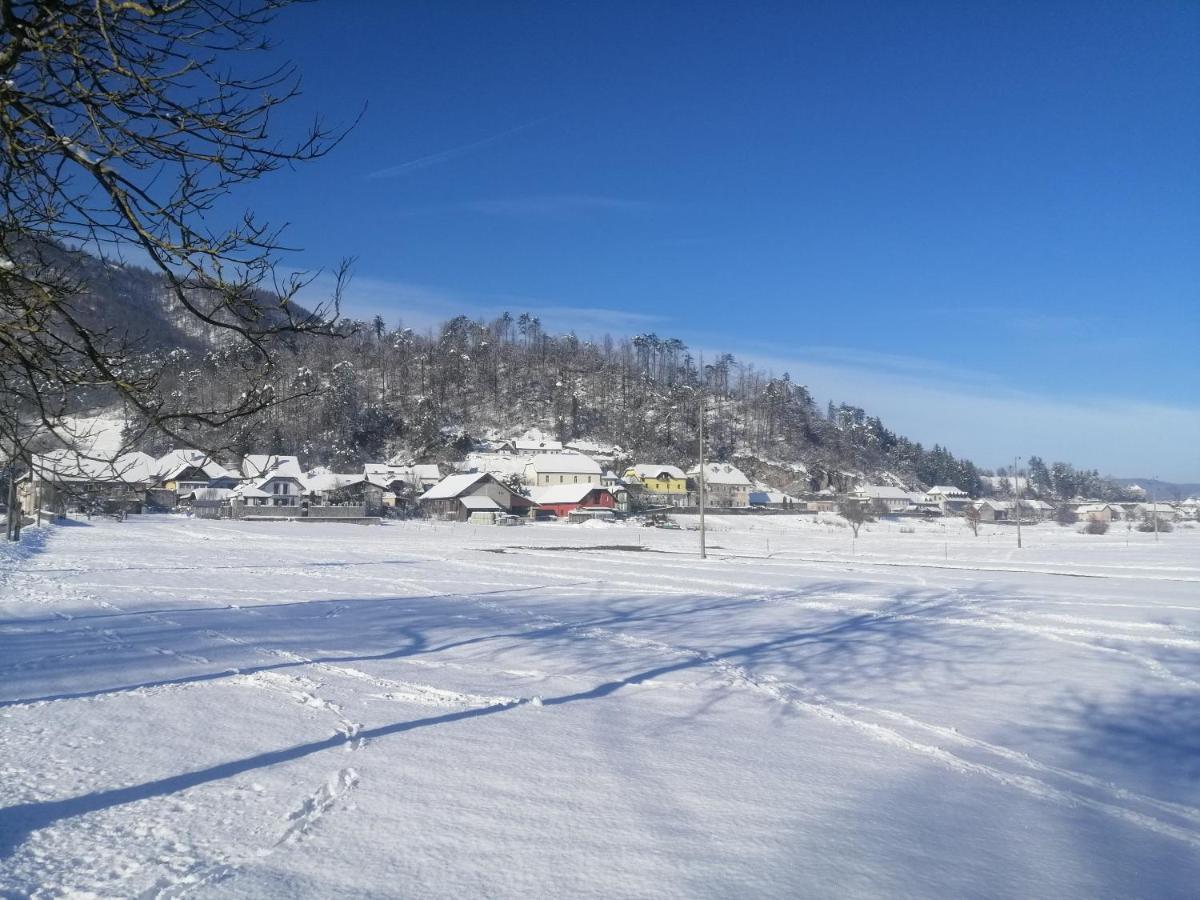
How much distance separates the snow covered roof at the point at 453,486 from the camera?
8012 cm

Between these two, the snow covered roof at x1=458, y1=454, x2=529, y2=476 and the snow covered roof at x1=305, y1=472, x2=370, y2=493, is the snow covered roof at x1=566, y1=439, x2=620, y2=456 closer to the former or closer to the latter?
the snow covered roof at x1=458, y1=454, x2=529, y2=476

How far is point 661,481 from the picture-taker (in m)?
107

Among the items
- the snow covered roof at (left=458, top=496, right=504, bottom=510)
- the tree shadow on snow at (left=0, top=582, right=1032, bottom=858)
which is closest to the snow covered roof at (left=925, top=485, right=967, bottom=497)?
the snow covered roof at (left=458, top=496, right=504, bottom=510)

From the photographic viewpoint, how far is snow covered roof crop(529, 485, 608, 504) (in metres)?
84.2

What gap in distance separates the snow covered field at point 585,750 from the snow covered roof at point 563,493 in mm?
66706

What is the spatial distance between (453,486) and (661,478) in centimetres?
3429

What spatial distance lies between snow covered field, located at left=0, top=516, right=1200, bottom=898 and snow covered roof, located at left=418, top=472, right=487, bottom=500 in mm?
62842

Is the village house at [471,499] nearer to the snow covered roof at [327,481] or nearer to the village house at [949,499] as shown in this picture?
the snow covered roof at [327,481]

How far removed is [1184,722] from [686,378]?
157 meters

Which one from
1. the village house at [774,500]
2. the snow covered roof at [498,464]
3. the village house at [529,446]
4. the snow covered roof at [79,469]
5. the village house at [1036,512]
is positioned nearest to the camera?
the snow covered roof at [79,469]

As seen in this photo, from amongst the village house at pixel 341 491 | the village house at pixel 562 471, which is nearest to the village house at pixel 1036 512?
the village house at pixel 562 471

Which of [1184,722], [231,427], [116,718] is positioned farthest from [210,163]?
[1184,722]

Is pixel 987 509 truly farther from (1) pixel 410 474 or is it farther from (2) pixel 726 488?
(1) pixel 410 474

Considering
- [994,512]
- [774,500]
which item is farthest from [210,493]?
[994,512]
